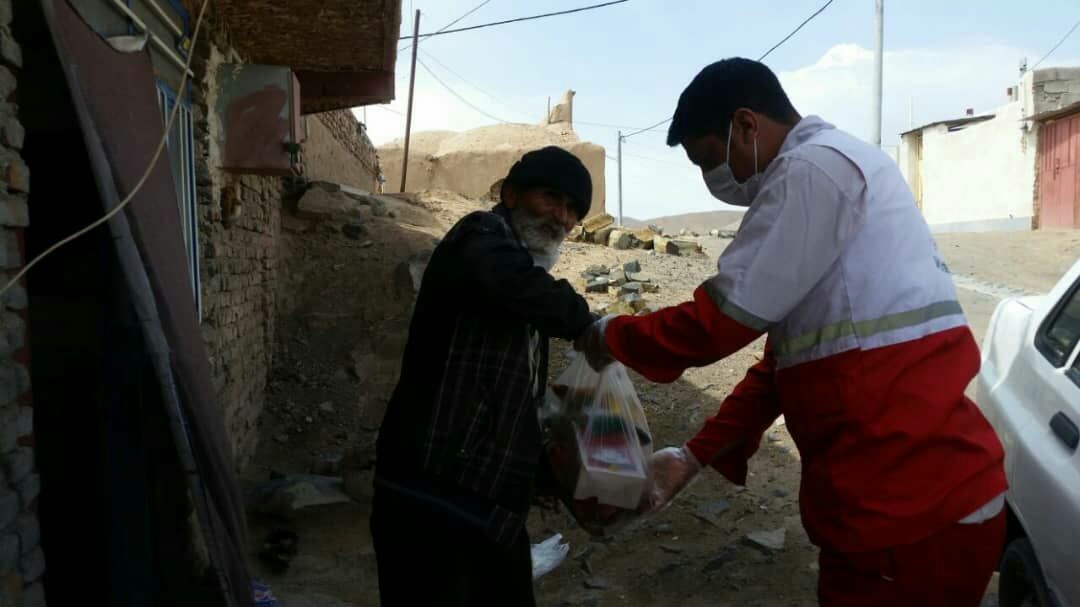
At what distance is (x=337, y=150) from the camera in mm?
12539

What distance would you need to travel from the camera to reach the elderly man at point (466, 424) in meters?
1.87

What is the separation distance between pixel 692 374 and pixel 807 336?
5.94 metres

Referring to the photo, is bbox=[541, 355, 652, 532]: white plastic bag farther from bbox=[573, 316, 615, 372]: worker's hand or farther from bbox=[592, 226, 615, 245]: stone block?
bbox=[592, 226, 615, 245]: stone block

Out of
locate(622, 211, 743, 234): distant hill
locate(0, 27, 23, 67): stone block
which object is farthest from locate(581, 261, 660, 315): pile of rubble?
locate(622, 211, 743, 234): distant hill

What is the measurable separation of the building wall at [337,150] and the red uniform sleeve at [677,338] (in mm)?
8199

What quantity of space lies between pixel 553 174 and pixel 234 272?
4.09 m

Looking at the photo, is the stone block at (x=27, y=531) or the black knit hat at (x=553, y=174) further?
the black knit hat at (x=553, y=174)

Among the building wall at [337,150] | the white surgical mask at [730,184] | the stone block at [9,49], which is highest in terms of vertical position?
the building wall at [337,150]

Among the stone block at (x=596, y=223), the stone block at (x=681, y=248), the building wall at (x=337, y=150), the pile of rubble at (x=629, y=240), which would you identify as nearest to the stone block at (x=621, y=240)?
the pile of rubble at (x=629, y=240)

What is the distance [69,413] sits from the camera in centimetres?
212

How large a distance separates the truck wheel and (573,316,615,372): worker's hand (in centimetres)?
159

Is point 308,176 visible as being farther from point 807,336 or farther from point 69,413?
point 807,336

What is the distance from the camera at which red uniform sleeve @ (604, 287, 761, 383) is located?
170 centimetres

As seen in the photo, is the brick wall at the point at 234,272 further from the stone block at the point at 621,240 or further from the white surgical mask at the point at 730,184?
the stone block at the point at 621,240
